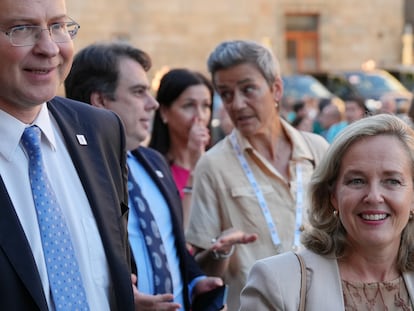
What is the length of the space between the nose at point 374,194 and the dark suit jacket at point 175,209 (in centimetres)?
131

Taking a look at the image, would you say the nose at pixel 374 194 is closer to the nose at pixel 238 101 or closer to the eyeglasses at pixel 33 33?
the eyeglasses at pixel 33 33

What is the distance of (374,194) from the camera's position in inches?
108

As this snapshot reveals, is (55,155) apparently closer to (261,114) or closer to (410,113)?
(261,114)

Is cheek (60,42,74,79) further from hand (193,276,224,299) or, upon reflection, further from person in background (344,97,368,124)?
person in background (344,97,368,124)

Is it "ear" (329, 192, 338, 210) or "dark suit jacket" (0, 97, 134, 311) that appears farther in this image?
"ear" (329, 192, 338, 210)

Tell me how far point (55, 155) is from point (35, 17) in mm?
459

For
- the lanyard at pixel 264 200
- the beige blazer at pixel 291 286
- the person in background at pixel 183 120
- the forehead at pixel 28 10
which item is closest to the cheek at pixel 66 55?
the forehead at pixel 28 10

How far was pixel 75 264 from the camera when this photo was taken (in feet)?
8.55

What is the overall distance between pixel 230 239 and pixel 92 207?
110 cm

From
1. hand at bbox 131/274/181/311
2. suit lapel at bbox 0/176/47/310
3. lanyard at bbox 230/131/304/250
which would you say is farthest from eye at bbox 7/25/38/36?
lanyard at bbox 230/131/304/250

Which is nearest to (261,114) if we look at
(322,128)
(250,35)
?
(322,128)

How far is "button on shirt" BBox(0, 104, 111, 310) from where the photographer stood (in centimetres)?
254

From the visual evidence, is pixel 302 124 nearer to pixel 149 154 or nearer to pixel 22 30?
pixel 149 154

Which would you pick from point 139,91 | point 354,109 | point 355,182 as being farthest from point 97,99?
point 354,109
